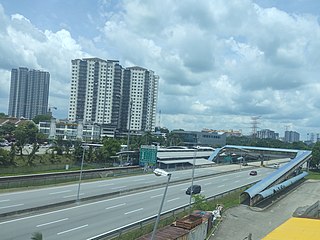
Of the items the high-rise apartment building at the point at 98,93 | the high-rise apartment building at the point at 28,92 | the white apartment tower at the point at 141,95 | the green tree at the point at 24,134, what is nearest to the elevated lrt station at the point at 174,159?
the green tree at the point at 24,134

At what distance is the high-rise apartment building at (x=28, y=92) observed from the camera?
17138 centimetres

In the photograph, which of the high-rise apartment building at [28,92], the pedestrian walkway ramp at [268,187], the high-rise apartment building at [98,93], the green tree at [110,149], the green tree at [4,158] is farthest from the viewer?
the high-rise apartment building at [28,92]

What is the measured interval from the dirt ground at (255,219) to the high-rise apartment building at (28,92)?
146m

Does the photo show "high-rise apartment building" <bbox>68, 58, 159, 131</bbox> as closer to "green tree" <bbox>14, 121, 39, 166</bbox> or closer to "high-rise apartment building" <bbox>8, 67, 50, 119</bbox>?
"high-rise apartment building" <bbox>8, 67, 50, 119</bbox>

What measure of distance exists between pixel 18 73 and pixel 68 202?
150m

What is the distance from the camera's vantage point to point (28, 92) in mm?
175875

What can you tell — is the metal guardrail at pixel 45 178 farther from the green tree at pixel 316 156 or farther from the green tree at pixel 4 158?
the green tree at pixel 316 156

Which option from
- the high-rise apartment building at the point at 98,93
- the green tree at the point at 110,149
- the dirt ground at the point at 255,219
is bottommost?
the dirt ground at the point at 255,219

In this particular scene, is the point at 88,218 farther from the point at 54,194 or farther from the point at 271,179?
the point at 271,179

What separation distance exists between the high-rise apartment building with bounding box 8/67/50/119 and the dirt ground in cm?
14636

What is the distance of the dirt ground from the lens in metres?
28.3

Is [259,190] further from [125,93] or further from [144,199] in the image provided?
[125,93]

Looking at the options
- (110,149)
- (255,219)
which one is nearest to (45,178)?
(255,219)

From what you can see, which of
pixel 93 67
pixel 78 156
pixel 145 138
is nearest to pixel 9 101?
pixel 93 67
